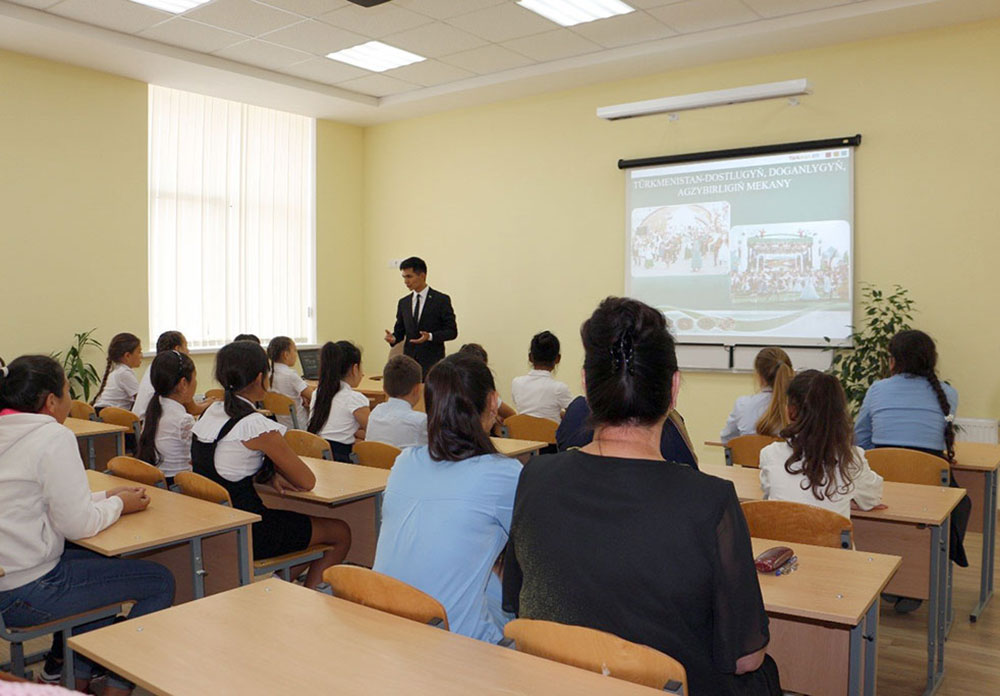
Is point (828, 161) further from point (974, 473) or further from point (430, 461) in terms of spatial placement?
point (430, 461)

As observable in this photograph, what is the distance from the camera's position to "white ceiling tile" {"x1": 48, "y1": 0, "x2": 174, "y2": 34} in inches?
224

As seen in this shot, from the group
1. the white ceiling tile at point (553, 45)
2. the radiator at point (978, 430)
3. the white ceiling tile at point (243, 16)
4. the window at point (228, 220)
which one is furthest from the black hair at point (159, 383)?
the radiator at point (978, 430)

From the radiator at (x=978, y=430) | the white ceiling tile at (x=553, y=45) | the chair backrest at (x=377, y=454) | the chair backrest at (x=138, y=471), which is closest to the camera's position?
the chair backrest at (x=138, y=471)

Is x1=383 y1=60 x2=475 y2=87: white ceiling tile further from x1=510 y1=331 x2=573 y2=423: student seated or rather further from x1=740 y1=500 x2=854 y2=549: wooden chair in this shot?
x1=740 y1=500 x2=854 y2=549: wooden chair

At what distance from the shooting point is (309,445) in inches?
160

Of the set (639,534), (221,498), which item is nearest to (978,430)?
(221,498)

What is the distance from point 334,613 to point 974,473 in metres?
3.45

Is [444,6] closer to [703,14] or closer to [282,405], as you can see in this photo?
[703,14]

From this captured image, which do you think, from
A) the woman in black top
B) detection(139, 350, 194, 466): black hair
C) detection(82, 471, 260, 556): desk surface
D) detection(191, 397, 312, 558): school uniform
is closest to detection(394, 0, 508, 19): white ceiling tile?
detection(139, 350, 194, 466): black hair

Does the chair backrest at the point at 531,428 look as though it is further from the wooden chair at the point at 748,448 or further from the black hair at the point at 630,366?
the black hair at the point at 630,366

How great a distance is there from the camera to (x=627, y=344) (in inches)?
61.8

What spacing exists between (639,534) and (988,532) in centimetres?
312

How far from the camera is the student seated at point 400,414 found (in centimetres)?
397

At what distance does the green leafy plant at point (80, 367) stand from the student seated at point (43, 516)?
14.8 feet
